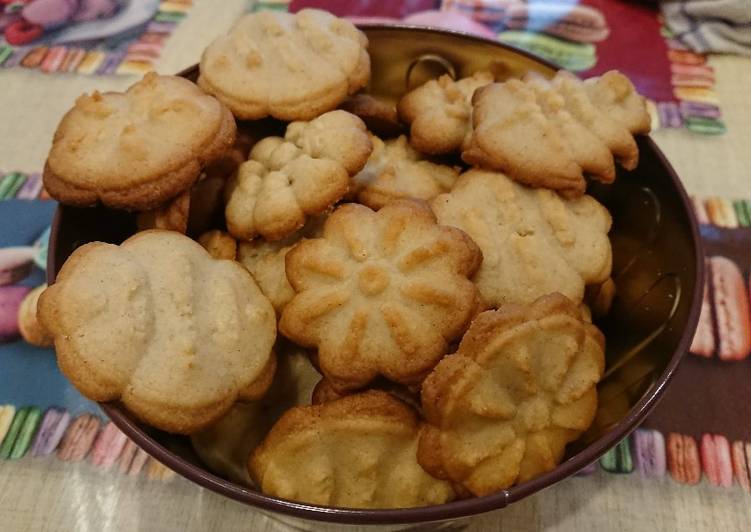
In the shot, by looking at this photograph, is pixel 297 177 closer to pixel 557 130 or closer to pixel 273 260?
pixel 273 260

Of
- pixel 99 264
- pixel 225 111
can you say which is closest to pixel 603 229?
pixel 225 111

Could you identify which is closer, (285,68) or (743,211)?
(285,68)

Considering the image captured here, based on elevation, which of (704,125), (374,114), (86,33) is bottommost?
(704,125)

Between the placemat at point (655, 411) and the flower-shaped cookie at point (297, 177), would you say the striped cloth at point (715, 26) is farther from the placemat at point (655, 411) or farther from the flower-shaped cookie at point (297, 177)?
the flower-shaped cookie at point (297, 177)

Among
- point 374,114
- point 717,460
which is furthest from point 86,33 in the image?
point 717,460

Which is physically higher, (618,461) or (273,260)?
(273,260)

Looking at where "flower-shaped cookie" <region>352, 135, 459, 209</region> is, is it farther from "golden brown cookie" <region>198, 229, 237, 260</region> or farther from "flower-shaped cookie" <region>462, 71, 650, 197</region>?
"golden brown cookie" <region>198, 229, 237, 260</region>
